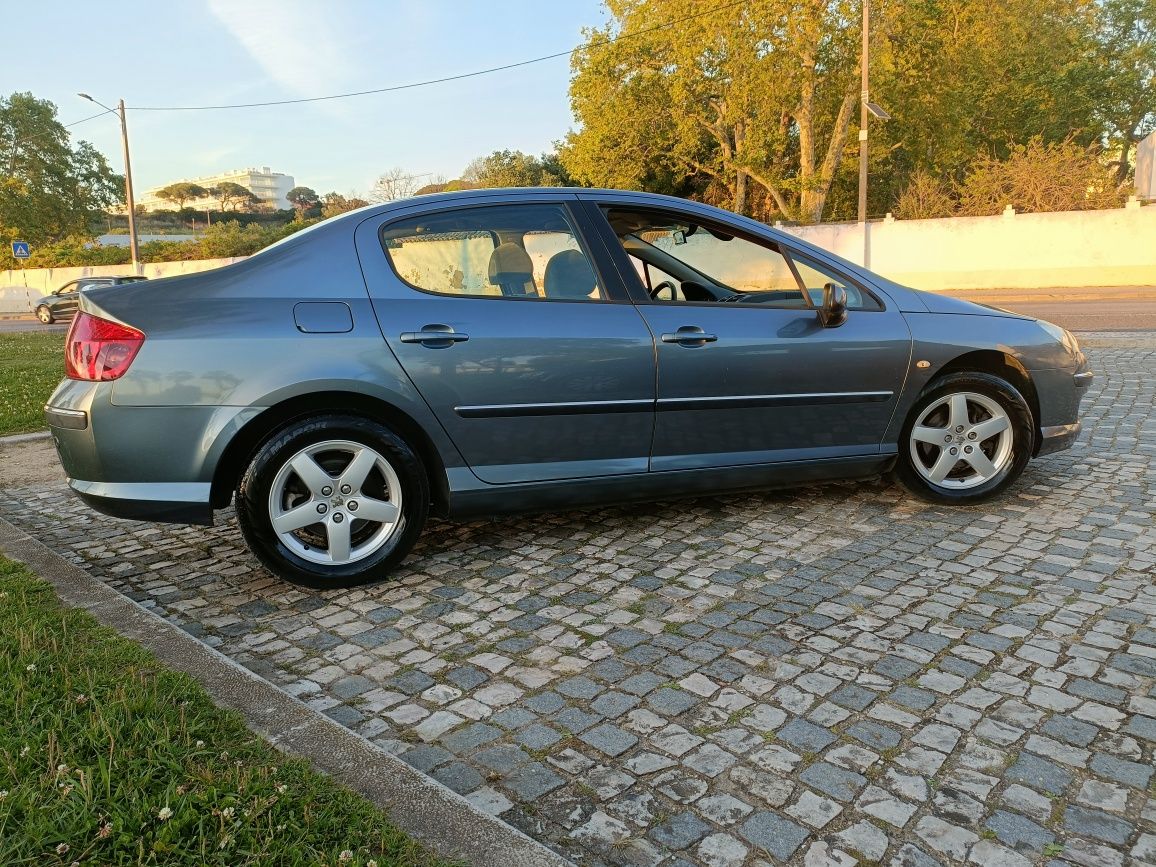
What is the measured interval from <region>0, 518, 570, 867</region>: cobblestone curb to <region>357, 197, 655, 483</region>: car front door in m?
1.31

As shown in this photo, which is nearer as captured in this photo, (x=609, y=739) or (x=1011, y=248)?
(x=609, y=739)

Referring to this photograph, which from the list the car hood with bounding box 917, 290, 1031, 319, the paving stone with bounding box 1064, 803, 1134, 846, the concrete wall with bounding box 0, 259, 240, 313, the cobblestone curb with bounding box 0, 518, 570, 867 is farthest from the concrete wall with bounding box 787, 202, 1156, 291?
the concrete wall with bounding box 0, 259, 240, 313

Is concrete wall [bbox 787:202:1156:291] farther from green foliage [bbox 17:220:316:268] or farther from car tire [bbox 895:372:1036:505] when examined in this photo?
green foliage [bbox 17:220:316:268]

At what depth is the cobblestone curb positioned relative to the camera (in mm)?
1808

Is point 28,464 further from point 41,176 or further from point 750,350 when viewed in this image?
point 41,176

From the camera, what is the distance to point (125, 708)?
7.39 feet

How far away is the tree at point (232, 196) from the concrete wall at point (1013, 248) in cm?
8999

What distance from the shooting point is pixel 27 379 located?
9.92 meters

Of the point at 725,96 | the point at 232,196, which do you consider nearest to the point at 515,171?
the point at 725,96

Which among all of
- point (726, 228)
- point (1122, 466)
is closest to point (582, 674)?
point (726, 228)

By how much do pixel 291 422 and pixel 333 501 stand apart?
14.1 inches

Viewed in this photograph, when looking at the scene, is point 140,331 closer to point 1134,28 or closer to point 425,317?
point 425,317

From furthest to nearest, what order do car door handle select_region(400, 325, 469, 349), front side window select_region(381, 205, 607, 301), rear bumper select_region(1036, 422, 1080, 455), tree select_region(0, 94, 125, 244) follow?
tree select_region(0, 94, 125, 244), rear bumper select_region(1036, 422, 1080, 455), front side window select_region(381, 205, 607, 301), car door handle select_region(400, 325, 469, 349)

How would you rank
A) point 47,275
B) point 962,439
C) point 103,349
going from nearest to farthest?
1. point 103,349
2. point 962,439
3. point 47,275
